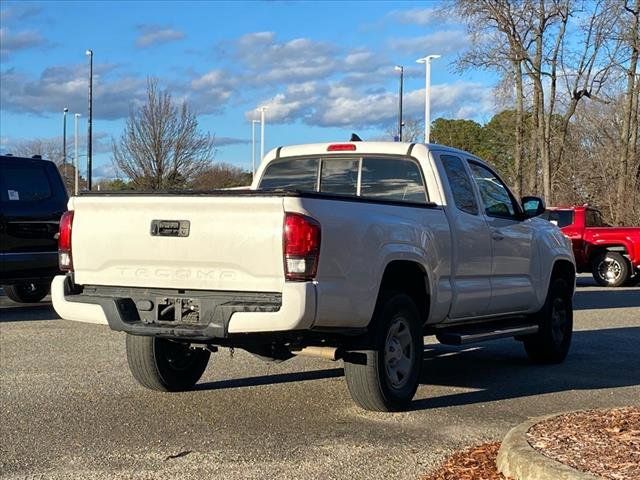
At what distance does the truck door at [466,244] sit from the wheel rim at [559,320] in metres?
1.58

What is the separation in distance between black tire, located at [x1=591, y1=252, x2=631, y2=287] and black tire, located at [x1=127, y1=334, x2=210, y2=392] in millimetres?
14165

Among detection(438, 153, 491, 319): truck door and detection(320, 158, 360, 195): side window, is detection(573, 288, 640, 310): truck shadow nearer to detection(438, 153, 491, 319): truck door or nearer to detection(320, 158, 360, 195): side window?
detection(438, 153, 491, 319): truck door

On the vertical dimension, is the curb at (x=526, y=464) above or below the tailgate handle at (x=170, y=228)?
below

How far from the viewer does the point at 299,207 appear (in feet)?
18.0

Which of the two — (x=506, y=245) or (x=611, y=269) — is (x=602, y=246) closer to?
(x=611, y=269)

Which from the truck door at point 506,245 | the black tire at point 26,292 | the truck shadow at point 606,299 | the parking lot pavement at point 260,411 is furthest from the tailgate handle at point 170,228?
the truck shadow at point 606,299

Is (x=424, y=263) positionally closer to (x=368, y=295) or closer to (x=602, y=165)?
(x=368, y=295)

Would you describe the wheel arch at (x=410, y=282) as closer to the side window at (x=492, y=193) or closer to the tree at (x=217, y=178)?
the side window at (x=492, y=193)

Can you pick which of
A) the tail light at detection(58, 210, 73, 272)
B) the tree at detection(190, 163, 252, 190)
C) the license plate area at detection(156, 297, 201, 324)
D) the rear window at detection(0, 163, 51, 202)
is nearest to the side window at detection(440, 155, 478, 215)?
the license plate area at detection(156, 297, 201, 324)

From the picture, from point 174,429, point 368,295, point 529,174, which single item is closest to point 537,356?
point 368,295

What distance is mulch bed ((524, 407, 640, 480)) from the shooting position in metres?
4.32

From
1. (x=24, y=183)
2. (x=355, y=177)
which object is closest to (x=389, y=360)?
(x=355, y=177)

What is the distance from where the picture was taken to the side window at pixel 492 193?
804cm

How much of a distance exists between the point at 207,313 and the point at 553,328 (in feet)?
15.0
